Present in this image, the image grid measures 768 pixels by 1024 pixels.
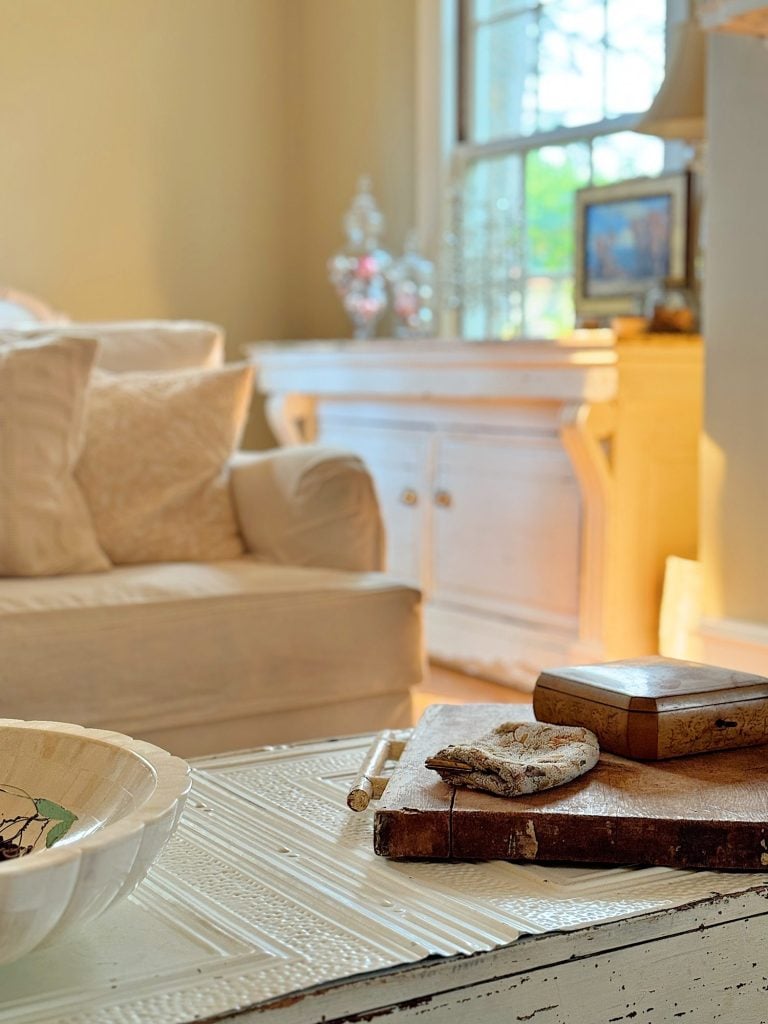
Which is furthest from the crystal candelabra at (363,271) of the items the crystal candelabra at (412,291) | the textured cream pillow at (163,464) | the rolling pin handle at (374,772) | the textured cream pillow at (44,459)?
the rolling pin handle at (374,772)

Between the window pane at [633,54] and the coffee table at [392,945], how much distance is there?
2984 mm

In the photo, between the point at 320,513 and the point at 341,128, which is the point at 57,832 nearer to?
the point at 320,513

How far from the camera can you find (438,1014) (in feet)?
2.78

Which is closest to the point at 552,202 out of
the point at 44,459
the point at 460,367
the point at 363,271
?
the point at 363,271

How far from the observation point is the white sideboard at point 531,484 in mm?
3096

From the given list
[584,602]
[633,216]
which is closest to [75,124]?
[633,216]

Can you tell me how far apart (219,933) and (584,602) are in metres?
2.35

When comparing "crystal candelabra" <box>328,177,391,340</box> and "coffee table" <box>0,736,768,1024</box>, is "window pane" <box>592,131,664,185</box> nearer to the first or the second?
"crystal candelabra" <box>328,177,391,340</box>

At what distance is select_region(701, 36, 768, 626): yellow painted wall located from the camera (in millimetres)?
2525

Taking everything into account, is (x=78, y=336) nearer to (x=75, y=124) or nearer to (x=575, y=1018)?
(x=575, y=1018)

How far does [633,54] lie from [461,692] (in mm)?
1800

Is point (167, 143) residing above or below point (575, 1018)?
above

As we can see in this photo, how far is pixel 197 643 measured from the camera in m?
2.11

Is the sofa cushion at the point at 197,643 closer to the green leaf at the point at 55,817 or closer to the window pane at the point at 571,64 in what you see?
the green leaf at the point at 55,817
